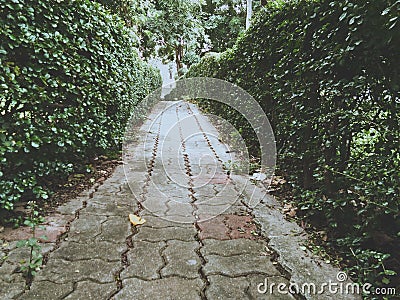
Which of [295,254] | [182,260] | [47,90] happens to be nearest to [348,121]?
[295,254]

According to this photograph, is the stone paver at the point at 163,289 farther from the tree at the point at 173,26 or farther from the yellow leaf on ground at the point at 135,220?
the tree at the point at 173,26

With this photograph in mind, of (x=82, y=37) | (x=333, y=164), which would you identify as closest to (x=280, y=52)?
(x=333, y=164)

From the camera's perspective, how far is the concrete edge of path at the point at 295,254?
162 centimetres

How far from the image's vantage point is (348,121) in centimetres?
183

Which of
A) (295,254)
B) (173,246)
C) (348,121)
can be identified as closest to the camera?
(348,121)

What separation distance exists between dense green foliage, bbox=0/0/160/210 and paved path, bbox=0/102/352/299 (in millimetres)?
440

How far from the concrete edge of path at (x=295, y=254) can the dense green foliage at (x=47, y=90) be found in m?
1.71

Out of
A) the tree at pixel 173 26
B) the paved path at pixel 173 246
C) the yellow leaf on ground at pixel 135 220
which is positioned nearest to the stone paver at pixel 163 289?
the paved path at pixel 173 246

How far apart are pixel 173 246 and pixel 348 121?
1336 millimetres

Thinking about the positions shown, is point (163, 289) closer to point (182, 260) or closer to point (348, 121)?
point (182, 260)

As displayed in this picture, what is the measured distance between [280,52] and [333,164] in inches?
59.0

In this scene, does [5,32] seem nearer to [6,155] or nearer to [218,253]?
[6,155]

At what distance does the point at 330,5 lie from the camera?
6.45ft

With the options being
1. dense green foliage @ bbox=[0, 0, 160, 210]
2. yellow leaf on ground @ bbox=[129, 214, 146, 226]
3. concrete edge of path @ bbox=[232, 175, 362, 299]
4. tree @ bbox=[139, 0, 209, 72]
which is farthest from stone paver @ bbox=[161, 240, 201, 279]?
tree @ bbox=[139, 0, 209, 72]
